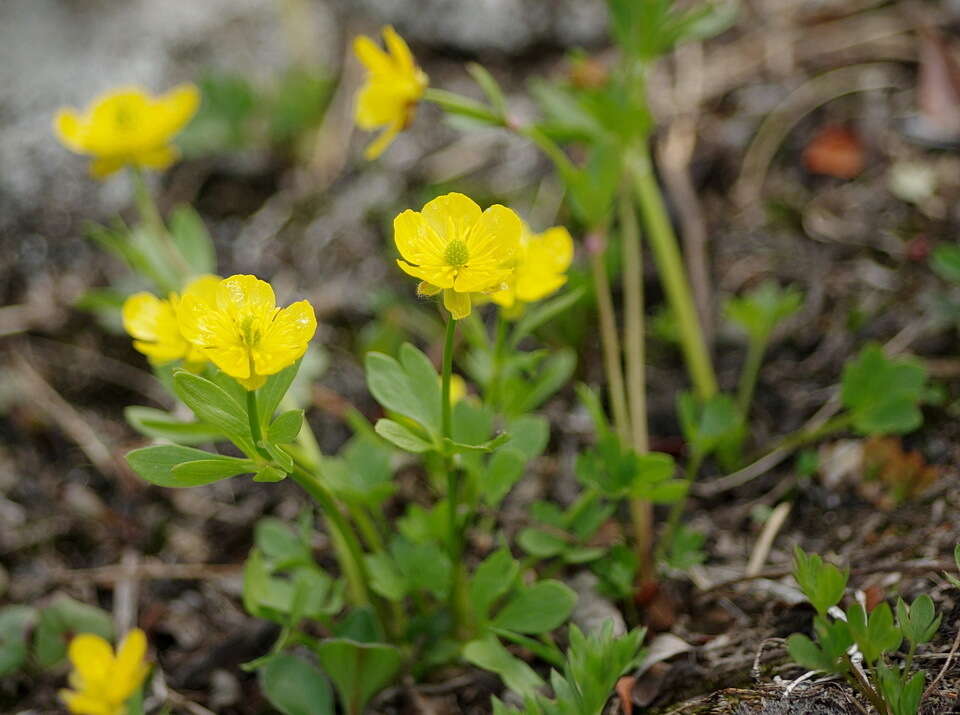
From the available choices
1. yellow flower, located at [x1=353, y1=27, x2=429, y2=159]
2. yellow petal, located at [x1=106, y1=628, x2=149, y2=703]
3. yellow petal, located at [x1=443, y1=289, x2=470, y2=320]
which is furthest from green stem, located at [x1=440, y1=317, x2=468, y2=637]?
yellow petal, located at [x1=106, y1=628, x2=149, y2=703]

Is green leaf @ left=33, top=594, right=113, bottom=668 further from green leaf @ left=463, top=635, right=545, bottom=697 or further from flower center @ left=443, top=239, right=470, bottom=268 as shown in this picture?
flower center @ left=443, top=239, right=470, bottom=268

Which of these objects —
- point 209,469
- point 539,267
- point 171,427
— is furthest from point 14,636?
point 539,267

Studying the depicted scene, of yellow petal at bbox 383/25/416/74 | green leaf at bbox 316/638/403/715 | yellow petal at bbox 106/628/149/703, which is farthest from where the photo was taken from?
yellow petal at bbox 383/25/416/74

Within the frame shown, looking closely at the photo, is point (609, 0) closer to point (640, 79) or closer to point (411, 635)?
point (640, 79)

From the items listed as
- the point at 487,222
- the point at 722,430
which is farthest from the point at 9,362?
the point at 722,430

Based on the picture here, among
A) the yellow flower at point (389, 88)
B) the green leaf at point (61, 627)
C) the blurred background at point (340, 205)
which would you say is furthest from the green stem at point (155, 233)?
the green leaf at point (61, 627)

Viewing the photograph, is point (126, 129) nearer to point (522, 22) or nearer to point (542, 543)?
point (542, 543)

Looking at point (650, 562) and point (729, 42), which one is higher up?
point (729, 42)
